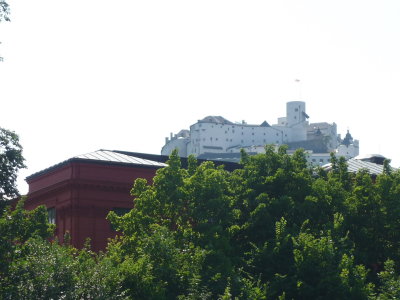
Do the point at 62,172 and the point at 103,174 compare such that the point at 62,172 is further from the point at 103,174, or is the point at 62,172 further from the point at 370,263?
the point at 370,263

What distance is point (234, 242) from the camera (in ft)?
170

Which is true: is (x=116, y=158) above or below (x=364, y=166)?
below

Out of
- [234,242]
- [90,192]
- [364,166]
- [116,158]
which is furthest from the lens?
[364,166]

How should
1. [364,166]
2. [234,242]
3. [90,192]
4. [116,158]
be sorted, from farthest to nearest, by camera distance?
1. [364,166]
2. [116,158]
3. [90,192]
4. [234,242]

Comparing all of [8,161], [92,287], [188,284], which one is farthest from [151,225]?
[8,161]

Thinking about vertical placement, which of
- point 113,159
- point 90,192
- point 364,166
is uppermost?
point 364,166

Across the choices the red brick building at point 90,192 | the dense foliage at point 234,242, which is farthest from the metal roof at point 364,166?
the red brick building at point 90,192

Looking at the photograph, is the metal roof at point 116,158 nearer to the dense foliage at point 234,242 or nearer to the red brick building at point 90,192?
the red brick building at point 90,192

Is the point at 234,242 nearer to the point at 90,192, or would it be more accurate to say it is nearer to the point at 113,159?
the point at 90,192

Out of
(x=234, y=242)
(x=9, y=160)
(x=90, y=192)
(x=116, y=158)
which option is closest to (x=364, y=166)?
(x=116, y=158)

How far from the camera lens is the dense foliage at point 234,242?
137 ft

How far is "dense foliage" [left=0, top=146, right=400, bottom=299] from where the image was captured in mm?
41844

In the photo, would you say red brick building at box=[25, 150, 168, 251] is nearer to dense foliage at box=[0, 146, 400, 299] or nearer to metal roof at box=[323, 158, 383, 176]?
dense foliage at box=[0, 146, 400, 299]

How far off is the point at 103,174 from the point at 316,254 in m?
19.6
